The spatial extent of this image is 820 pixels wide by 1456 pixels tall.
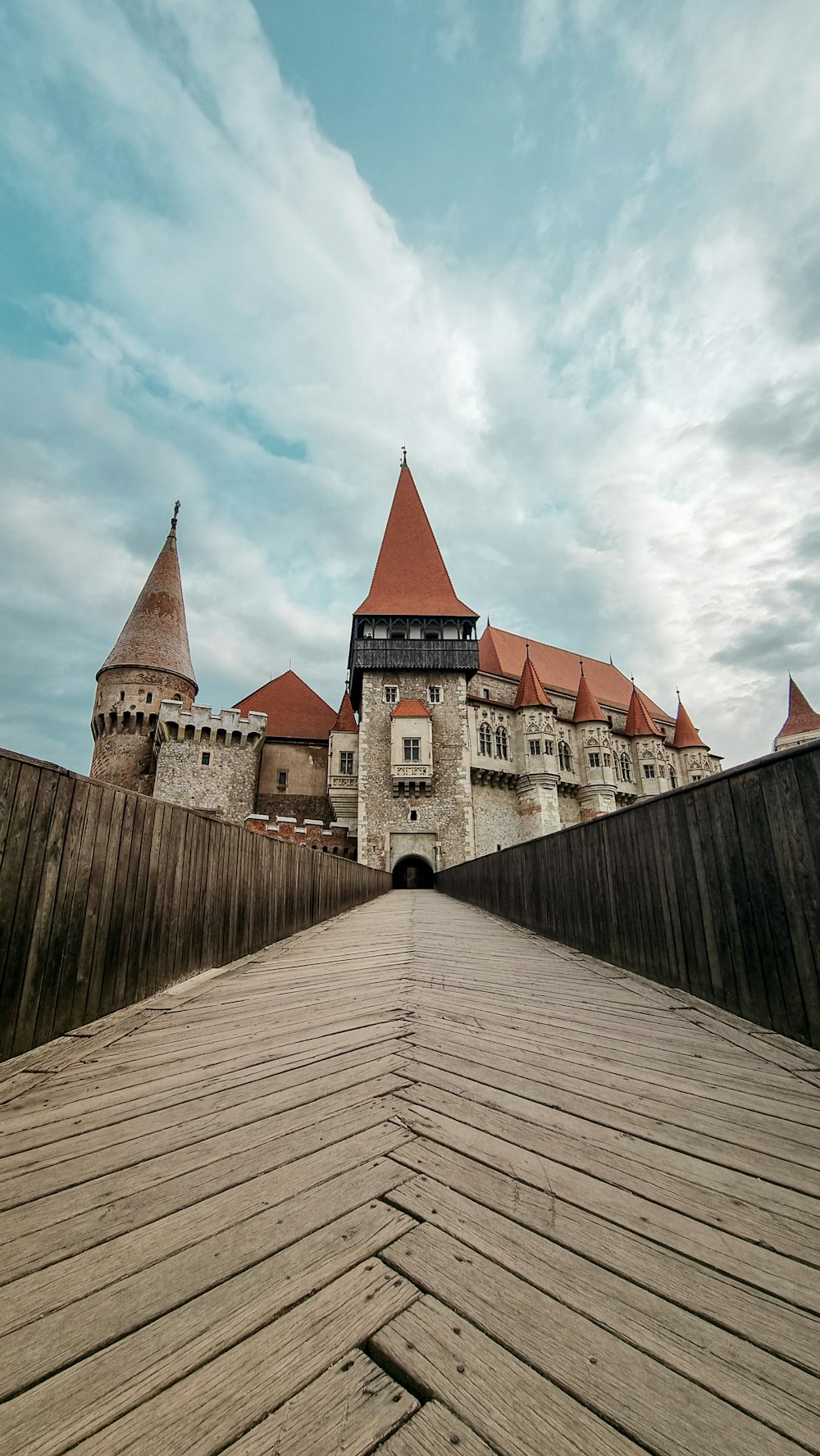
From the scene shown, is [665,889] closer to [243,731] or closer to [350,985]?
[350,985]

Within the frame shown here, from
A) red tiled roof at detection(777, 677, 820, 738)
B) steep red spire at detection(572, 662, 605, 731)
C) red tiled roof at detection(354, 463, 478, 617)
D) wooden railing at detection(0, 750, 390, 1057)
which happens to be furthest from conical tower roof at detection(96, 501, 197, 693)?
red tiled roof at detection(777, 677, 820, 738)

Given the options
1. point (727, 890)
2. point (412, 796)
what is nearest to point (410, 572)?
point (412, 796)

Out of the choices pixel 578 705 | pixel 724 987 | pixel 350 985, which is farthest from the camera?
pixel 578 705

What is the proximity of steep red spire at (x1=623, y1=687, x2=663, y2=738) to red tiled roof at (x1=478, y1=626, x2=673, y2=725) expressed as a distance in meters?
1.79

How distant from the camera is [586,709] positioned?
30.2 metres

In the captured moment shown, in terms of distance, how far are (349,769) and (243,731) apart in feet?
15.3

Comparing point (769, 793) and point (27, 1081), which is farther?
point (769, 793)

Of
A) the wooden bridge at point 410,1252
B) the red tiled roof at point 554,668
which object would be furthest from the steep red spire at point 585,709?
the wooden bridge at point 410,1252

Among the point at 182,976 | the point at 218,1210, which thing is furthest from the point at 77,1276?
the point at 182,976

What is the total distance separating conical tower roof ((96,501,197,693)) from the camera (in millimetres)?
26422

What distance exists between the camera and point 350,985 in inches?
145

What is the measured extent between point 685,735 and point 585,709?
26.8 ft

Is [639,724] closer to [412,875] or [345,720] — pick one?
[412,875]

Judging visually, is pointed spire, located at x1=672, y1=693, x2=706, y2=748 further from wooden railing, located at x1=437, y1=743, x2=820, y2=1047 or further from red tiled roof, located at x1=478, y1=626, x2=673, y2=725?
wooden railing, located at x1=437, y1=743, x2=820, y2=1047
